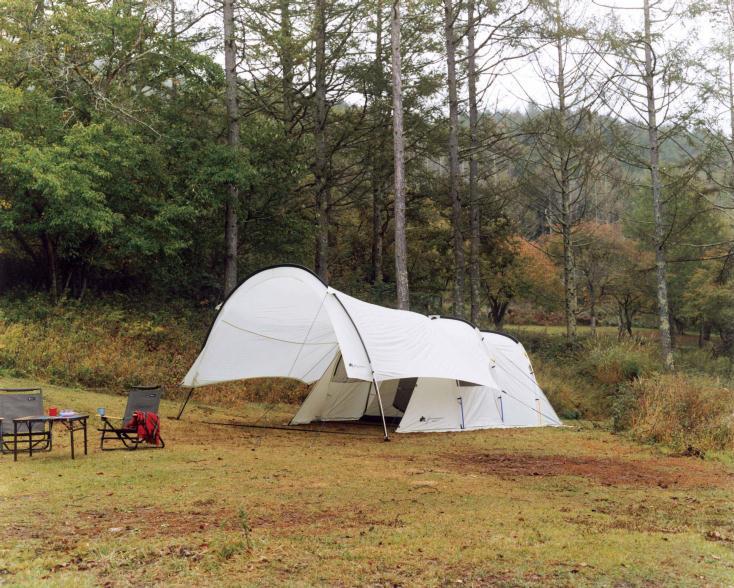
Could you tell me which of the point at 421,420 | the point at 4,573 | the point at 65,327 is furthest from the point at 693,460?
the point at 65,327

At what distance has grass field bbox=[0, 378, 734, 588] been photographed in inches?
176

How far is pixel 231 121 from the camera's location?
17578 millimetres

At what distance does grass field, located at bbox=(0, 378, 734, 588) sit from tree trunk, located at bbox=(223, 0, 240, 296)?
27.5ft

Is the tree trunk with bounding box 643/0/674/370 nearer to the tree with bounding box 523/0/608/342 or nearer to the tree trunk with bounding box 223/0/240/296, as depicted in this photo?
the tree with bounding box 523/0/608/342

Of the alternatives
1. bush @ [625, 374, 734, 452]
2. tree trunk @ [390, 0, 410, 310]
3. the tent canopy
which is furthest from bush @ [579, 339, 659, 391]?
the tent canopy

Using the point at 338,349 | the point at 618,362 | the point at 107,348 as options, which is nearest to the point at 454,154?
the point at 618,362

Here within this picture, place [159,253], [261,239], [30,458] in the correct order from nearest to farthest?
[30,458] < [159,253] < [261,239]

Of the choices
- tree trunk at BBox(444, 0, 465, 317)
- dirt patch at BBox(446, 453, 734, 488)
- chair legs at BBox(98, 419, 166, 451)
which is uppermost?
tree trunk at BBox(444, 0, 465, 317)

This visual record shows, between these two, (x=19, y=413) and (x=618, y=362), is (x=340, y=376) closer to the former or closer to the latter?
(x=19, y=413)

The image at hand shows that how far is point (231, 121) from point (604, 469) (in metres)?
12.9

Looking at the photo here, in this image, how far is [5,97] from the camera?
15.0 metres

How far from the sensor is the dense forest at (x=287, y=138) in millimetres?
16266

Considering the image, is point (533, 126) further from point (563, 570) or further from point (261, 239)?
point (563, 570)

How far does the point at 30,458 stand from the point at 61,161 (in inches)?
343
